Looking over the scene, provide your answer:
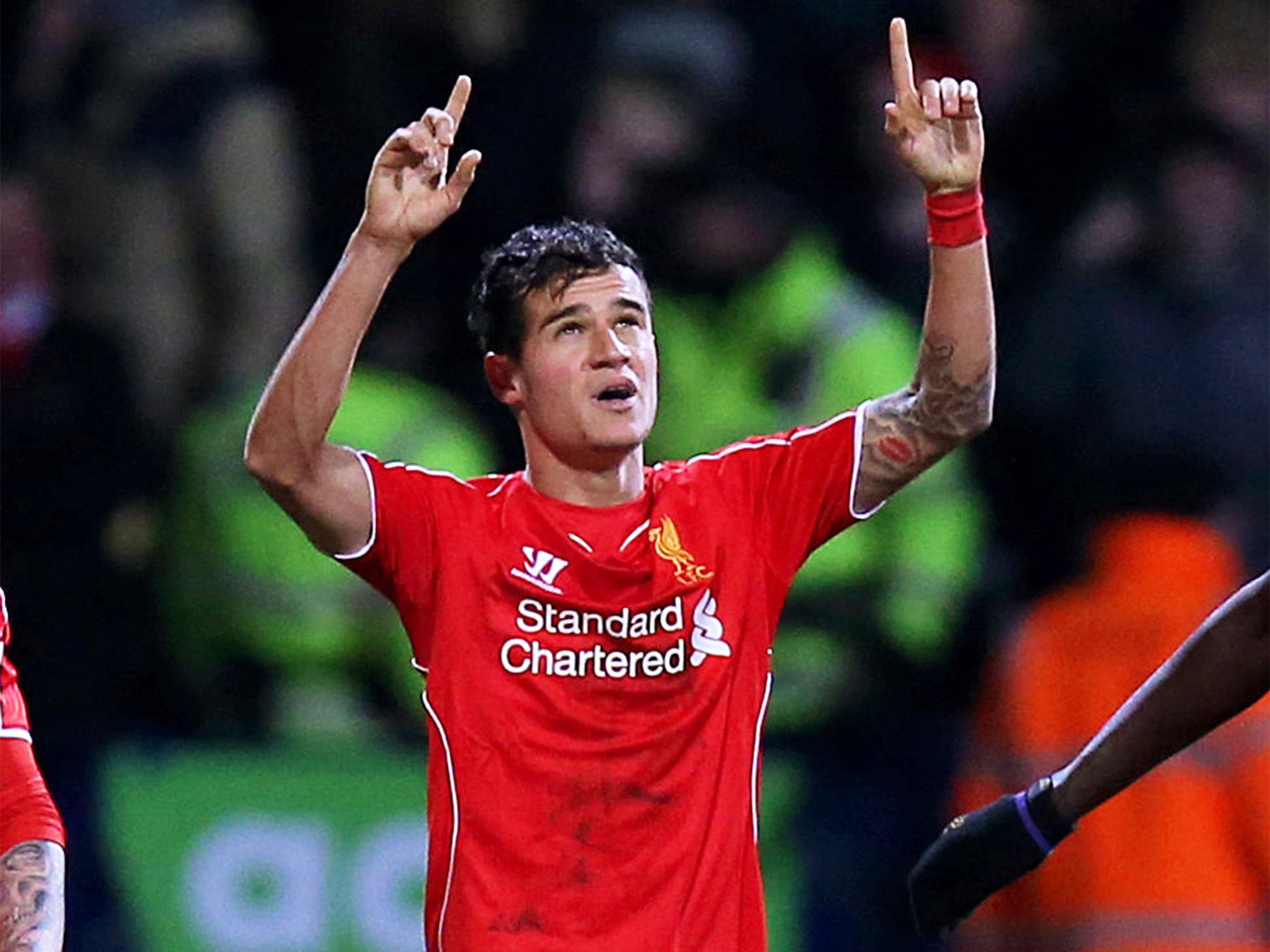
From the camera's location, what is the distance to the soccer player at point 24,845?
11.9 feet

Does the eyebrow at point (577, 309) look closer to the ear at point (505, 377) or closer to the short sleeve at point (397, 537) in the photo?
the ear at point (505, 377)

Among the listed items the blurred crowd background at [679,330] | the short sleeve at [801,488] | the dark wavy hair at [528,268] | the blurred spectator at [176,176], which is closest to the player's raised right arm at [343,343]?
the dark wavy hair at [528,268]

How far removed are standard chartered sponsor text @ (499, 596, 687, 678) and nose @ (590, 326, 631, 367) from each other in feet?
1.32

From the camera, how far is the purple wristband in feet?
11.9

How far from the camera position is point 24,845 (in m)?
3.73

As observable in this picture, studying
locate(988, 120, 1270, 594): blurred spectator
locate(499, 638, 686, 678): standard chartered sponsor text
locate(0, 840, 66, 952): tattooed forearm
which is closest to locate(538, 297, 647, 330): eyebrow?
locate(499, 638, 686, 678): standard chartered sponsor text

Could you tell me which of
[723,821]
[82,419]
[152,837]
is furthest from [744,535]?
[82,419]

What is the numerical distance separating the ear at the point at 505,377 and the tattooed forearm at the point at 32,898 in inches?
41.9

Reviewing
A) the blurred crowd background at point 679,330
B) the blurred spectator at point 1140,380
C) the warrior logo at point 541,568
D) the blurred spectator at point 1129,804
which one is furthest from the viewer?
the blurred spectator at point 1140,380

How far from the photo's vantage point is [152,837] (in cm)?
586

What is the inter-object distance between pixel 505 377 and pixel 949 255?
2.61ft

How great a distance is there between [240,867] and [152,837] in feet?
0.73

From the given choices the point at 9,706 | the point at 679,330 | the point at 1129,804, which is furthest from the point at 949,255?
the point at 679,330

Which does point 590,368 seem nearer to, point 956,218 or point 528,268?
point 528,268
